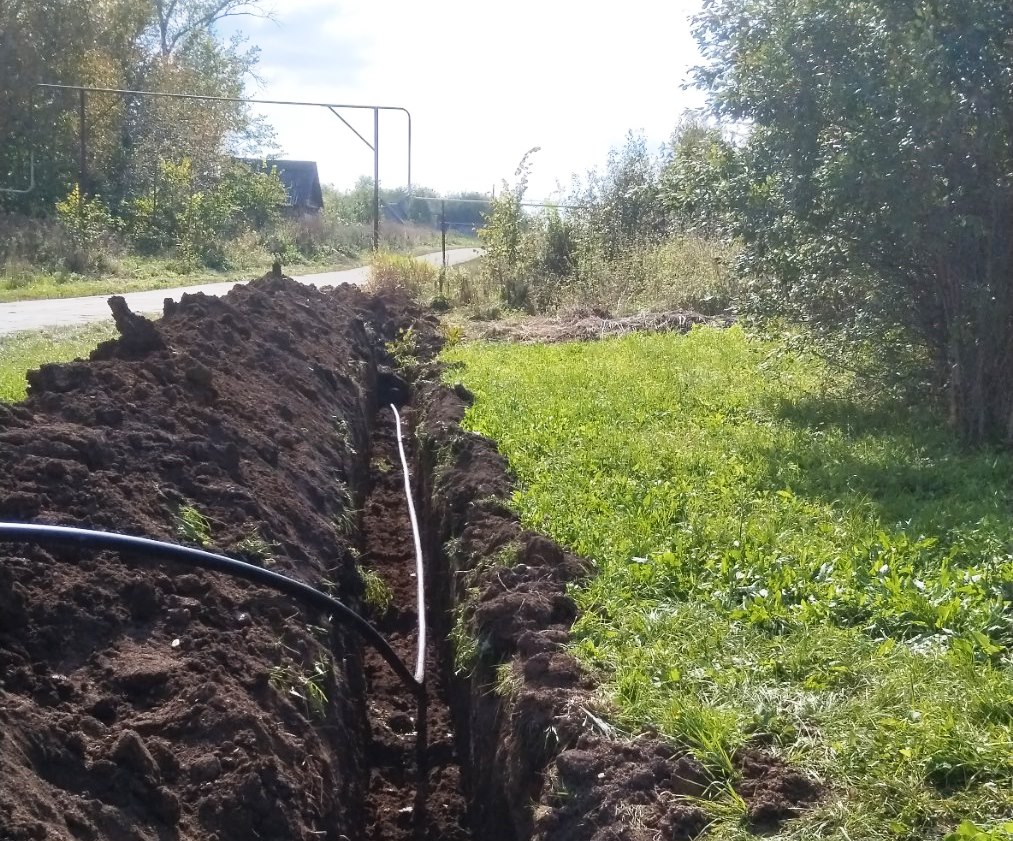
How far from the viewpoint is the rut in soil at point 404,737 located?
15.2 ft

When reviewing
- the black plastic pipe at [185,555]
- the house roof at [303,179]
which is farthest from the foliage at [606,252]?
the house roof at [303,179]

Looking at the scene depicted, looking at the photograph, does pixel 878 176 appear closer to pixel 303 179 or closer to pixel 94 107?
pixel 94 107

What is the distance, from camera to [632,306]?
1709cm

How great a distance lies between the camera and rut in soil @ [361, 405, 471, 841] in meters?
4.64

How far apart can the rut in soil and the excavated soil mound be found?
0.15 metres

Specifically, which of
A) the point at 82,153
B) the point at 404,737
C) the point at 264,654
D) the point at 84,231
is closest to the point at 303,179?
the point at 82,153

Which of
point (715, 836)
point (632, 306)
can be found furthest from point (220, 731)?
point (632, 306)

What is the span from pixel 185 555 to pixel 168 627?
0.36 meters

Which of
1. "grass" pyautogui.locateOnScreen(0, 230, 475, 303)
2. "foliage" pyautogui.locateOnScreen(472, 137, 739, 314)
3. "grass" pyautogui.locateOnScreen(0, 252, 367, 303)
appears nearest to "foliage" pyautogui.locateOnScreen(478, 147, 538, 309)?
"foliage" pyautogui.locateOnScreen(472, 137, 739, 314)

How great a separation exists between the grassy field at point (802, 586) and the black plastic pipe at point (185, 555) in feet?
3.61

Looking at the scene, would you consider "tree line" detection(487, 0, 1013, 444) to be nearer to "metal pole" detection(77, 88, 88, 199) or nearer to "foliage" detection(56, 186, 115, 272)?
"foliage" detection(56, 186, 115, 272)

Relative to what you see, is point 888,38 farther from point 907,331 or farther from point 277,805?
point 277,805

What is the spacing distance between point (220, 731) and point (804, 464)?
4.51m

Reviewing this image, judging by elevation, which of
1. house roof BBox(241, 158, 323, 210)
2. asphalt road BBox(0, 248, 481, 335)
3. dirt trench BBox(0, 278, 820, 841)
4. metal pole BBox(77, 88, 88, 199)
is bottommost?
dirt trench BBox(0, 278, 820, 841)
